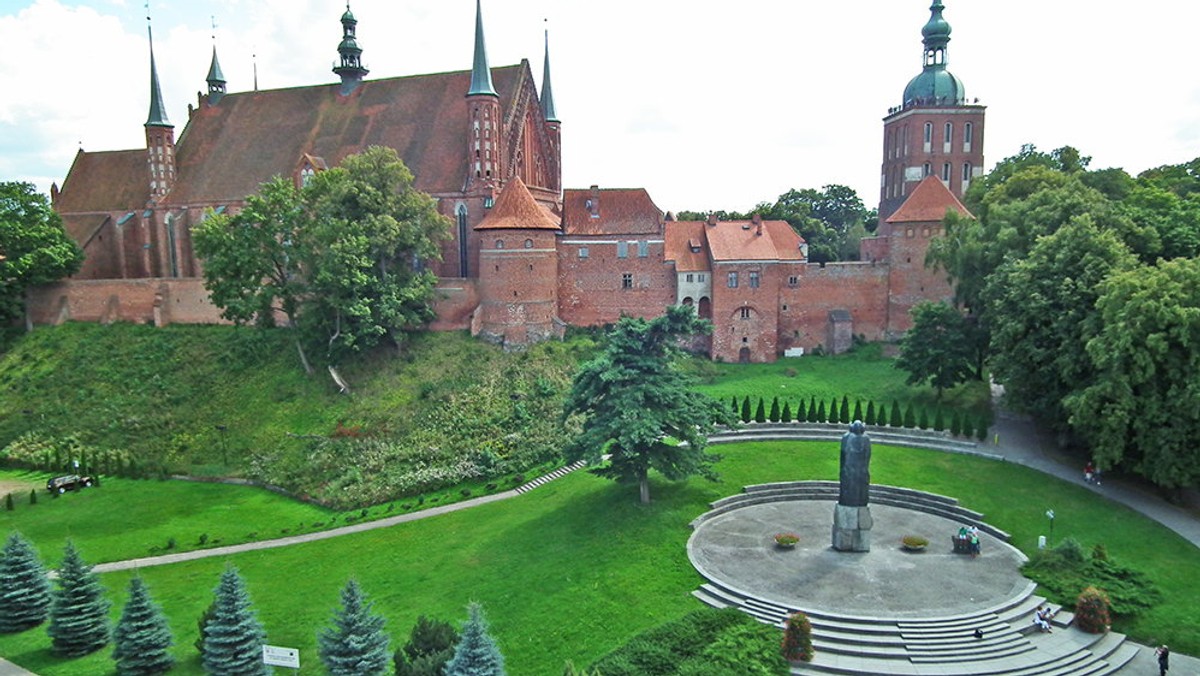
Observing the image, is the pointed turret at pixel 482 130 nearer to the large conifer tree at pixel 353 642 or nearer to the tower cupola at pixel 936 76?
the large conifer tree at pixel 353 642

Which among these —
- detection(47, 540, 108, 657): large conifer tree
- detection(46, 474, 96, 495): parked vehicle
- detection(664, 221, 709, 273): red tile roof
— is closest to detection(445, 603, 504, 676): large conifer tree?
detection(47, 540, 108, 657): large conifer tree

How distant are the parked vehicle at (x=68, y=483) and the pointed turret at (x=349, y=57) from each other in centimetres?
2795

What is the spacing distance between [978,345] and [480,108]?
28.7 metres

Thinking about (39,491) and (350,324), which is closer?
(39,491)

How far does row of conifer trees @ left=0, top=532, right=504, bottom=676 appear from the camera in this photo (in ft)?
51.2

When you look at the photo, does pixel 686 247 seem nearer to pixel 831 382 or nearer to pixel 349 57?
pixel 831 382

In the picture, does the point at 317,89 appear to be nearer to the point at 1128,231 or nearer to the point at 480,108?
the point at 480,108

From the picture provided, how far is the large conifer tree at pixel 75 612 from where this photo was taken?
1986cm

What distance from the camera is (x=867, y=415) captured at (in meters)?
33.9

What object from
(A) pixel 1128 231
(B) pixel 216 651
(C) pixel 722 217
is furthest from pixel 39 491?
(C) pixel 722 217

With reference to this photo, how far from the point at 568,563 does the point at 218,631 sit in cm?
919

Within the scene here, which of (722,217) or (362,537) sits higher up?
(722,217)

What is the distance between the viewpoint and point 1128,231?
2986cm

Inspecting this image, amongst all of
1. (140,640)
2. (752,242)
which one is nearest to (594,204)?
(752,242)
